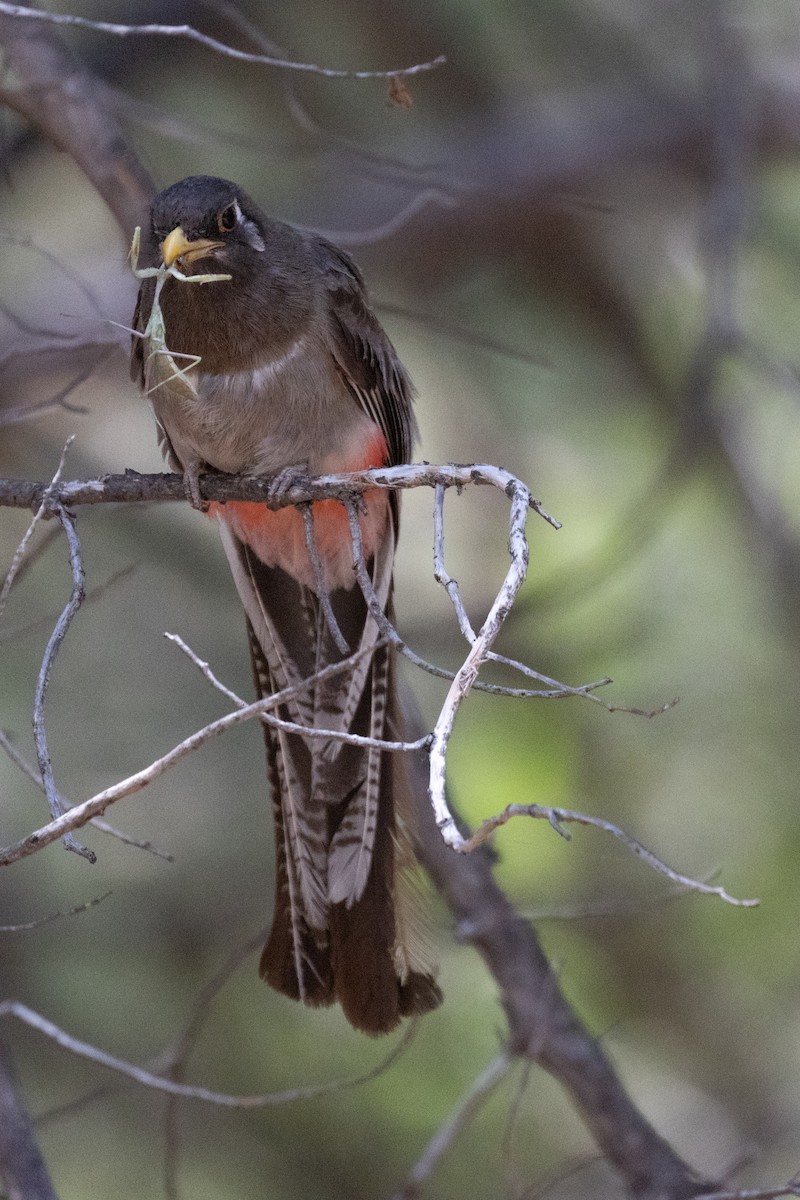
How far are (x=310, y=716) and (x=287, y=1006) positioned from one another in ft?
8.94

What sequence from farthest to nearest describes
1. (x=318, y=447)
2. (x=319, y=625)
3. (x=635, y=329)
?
(x=635, y=329)
(x=319, y=625)
(x=318, y=447)

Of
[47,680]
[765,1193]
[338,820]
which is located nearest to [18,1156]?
[338,820]

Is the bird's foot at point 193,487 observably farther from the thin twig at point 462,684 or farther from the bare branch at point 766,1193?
the bare branch at point 766,1193

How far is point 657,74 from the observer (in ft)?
28.4

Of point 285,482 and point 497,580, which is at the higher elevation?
point 285,482

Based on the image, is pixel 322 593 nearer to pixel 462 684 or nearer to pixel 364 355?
pixel 462 684

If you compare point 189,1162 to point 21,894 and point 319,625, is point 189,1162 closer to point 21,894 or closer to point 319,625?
point 21,894

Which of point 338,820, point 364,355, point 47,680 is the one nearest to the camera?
point 47,680

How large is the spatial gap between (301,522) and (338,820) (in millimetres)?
991

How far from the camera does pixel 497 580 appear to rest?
25.1 feet

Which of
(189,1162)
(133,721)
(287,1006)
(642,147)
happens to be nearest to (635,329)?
(642,147)

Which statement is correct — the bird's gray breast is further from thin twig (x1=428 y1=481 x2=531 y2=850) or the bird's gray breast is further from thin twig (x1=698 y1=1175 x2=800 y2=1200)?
thin twig (x1=698 y1=1175 x2=800 y2=1200)

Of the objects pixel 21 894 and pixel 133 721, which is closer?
pixel 21 894

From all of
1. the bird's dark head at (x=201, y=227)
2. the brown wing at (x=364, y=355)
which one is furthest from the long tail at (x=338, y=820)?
the bird's dark head at (x=201, y=227)
